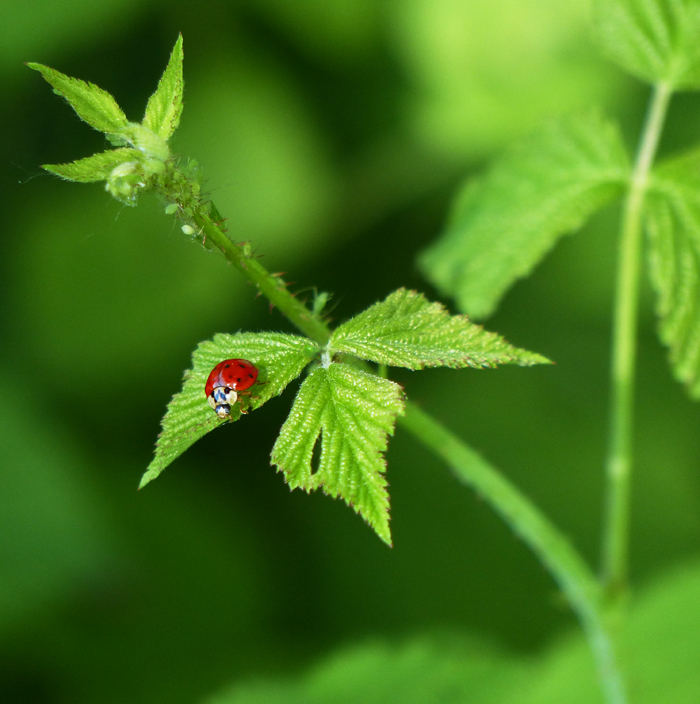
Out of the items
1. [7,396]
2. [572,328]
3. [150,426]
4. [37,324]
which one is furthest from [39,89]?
[572,328]

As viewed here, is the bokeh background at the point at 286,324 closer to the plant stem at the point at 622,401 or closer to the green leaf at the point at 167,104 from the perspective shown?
the plant stem at the point at 622,401

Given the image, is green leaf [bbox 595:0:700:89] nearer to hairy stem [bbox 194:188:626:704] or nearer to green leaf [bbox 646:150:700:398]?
green leaf [bbox 646:150:700:398]

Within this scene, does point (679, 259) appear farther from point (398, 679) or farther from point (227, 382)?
point (398, 679)

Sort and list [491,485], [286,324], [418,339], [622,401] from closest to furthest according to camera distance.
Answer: [418,339]
[491,485]
[622,401]
[286,324]

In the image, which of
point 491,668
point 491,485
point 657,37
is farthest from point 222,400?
point 491,668

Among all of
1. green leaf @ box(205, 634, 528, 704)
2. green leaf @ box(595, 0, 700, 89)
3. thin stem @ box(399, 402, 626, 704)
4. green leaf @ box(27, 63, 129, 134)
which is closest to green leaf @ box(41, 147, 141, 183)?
green leaf @ box(27, 63, 129, 134)

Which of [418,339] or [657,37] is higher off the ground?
[657,37]
